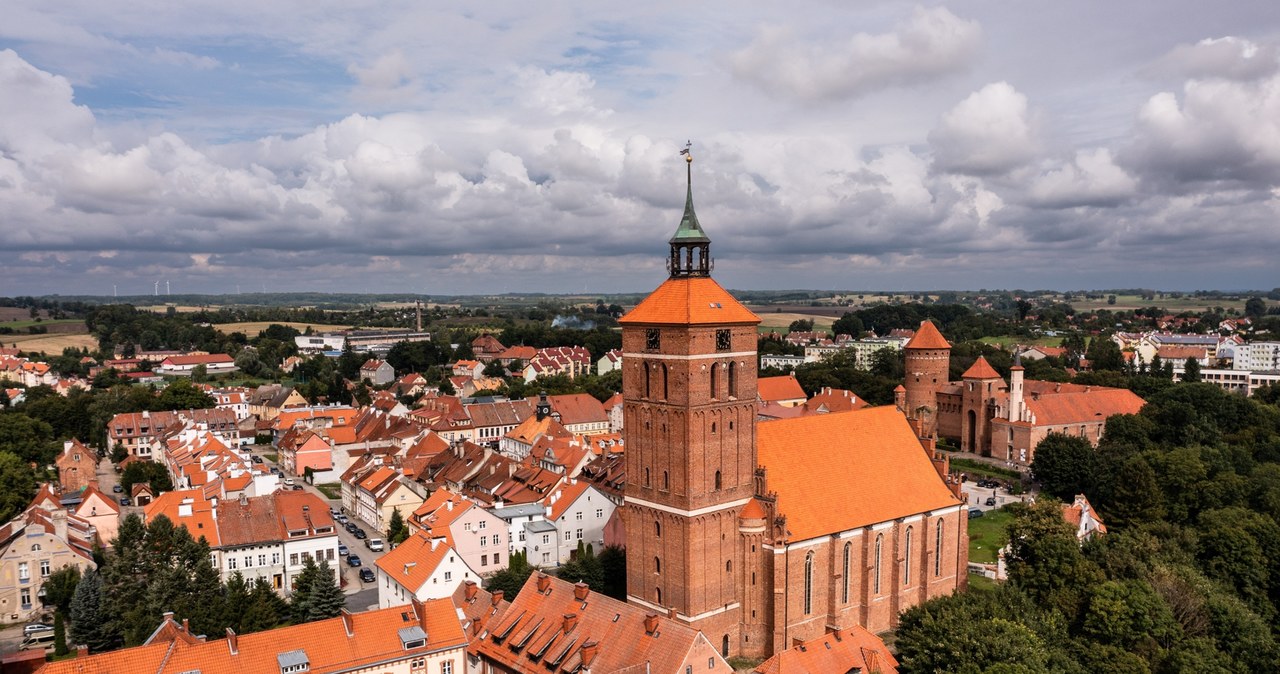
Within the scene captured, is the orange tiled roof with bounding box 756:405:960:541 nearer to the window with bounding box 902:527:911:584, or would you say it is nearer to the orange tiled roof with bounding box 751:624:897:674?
the window with bounding box 902:527:911:584

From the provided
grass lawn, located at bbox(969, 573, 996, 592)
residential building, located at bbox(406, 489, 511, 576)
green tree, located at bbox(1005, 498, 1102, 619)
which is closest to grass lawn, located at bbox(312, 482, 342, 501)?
residential building, located at bbox(406, 489, 511, 576)

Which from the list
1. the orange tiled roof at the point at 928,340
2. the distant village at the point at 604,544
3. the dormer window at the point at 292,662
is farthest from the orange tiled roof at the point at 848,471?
the orange tiled roof at the point at 928,340

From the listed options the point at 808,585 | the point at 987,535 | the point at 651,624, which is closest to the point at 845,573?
the point at 808,585

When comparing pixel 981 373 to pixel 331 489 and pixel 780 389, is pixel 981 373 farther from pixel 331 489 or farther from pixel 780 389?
pixel 331 489

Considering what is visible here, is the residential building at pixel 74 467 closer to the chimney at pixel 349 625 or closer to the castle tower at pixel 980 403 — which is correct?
the chimney at pixel 349 625

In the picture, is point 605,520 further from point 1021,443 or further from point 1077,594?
point 1021,443

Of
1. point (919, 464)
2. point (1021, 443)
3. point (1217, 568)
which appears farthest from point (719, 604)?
point (1021, 443)
